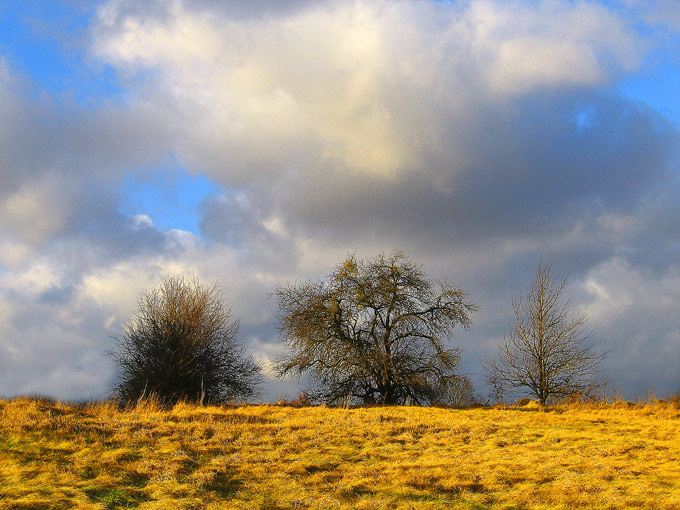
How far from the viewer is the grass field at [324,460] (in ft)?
39.7

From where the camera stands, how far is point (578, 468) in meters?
14.4

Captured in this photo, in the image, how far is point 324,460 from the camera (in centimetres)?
1496

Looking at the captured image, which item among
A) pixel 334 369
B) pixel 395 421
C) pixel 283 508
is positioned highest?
pixel 334 369

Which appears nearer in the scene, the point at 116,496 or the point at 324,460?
the point at 116,496

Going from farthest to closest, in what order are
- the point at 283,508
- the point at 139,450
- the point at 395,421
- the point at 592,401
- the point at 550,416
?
1. the point at 592,401
2. the point at 550,416
3. the point at 395,421
4. the point at 139,450
5. the point at 283,508

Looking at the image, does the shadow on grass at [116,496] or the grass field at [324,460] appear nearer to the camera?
the shadow on grass at [116,496]

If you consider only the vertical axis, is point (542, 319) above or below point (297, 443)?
above

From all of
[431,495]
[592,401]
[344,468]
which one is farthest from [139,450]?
[592,401]

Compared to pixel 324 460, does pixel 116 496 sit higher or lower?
lower

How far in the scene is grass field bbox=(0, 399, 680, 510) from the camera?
477 inches

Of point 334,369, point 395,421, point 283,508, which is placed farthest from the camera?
point 334,369

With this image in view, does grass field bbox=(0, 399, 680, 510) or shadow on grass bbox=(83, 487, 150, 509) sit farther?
grass field bbox=(0, 399, 680, 510)

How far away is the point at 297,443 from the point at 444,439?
451 centimetres

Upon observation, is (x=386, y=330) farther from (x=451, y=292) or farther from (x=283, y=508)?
(x=283, y=508)
